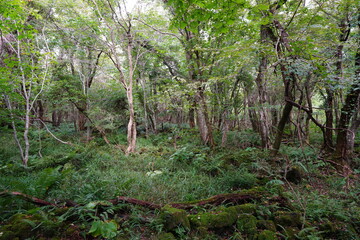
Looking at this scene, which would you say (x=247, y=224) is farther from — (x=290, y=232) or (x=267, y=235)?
(x=290, y=232)

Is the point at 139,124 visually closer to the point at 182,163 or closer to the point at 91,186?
the point at 182,163

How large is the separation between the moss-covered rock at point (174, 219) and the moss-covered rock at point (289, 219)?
144 centimetres

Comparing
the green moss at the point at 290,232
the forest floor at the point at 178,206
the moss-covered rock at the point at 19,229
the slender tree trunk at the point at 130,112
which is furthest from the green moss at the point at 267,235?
the slender tree trunk at the point at 130,112

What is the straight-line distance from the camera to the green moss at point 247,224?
2.38 metres

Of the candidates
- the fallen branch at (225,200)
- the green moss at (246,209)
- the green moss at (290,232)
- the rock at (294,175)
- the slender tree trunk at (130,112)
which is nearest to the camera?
the green moss at (290,232)

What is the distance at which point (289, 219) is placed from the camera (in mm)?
2594

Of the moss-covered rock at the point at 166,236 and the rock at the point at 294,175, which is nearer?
the moss-covered rock at the point at 166,236

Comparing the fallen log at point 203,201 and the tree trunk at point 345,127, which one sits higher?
the tree trunk at point 345,127

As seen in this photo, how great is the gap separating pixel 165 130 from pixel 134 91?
407cm

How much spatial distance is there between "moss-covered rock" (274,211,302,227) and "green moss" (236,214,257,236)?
427 mm

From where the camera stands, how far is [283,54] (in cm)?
371

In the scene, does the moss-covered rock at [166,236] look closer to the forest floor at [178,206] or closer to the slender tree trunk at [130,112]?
the forest floor at [178,206]

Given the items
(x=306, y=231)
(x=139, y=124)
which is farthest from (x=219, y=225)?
(x=139, y=124)

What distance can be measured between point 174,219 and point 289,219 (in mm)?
1783
